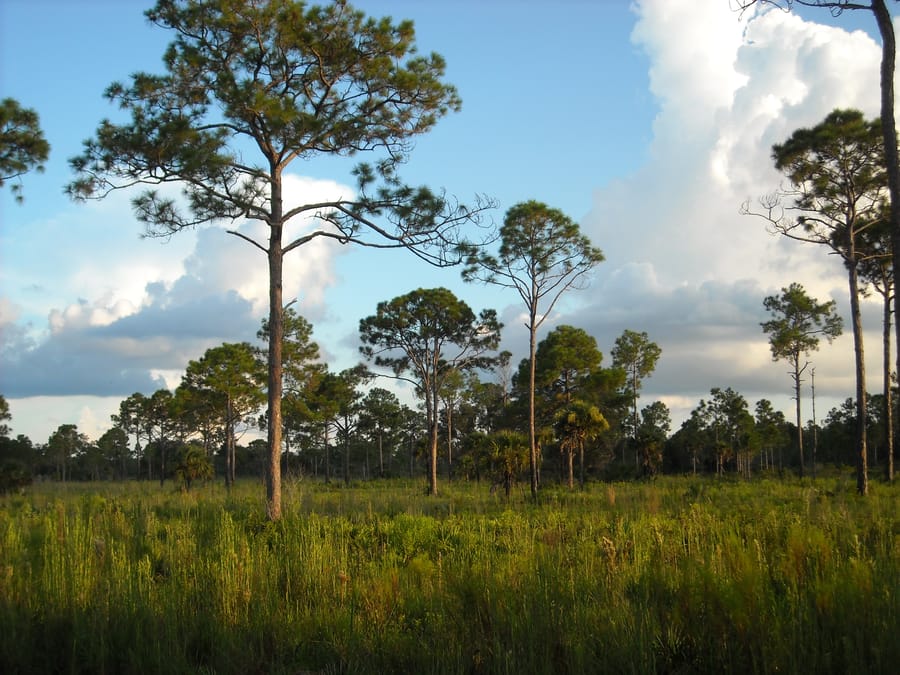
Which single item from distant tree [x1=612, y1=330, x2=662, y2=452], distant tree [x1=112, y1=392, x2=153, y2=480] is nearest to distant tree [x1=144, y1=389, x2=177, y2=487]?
distant tree [x1=112, y1=392, x2=153, y2=480]

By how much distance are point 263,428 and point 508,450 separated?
25.6m

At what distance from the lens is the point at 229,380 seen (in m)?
36.8

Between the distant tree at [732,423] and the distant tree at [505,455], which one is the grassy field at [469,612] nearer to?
the distant tree at [505,455]

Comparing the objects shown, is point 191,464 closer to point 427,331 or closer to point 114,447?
point 427,331

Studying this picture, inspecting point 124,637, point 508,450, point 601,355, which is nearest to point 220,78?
point 124,637

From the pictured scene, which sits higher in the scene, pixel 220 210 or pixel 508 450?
pixel 220 210

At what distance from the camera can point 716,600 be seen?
12.4ft

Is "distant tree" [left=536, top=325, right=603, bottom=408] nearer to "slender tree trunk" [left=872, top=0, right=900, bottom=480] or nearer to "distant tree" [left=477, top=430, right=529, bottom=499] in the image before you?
"distant tree" [left=477, top=430, right=529, bottom=499]

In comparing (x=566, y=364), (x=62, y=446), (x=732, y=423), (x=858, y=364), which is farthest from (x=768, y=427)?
(x=62, y=446)

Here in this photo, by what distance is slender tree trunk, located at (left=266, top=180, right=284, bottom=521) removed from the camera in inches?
484

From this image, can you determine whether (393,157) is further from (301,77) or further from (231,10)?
(231,10)

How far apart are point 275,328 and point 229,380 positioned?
25874 millimetres

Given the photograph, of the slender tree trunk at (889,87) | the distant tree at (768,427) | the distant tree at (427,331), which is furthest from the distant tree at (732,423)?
the slender tree trunk at (889,87)

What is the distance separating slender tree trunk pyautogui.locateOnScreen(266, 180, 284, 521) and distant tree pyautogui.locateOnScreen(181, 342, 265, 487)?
24.8 metres
